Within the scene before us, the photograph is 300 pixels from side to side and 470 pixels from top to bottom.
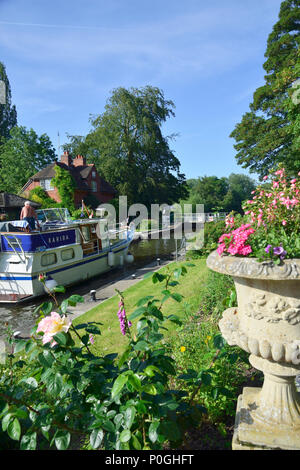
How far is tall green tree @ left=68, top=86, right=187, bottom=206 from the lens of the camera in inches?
1539

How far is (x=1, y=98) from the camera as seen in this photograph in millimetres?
2922

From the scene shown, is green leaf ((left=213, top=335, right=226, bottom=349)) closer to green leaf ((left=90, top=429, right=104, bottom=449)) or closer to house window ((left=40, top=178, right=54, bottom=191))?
green leaf ((left=90, top=429, right=104, bottom=449))

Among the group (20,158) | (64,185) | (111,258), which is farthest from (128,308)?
(20,158)

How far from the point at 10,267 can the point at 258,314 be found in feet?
41.6

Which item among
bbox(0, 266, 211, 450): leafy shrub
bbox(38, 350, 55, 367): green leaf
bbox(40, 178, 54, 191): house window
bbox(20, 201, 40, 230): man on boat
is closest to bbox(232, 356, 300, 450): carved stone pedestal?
bbox(0, 266, 211, 450): leafy shrub

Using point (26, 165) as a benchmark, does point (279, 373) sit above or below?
below

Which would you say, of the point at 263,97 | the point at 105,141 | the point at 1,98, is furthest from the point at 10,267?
the point at 105,141

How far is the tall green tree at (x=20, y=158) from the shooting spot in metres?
41.0

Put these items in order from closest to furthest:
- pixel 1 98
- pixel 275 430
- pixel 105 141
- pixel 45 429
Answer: pixel 45 429 < pixel 275 430 < pixel 1 98 < pixel 105 141

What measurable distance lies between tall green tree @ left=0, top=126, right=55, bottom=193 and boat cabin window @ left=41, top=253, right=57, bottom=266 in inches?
1210

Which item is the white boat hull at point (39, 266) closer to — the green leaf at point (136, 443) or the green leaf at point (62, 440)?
the green leaf at point (62, 440)

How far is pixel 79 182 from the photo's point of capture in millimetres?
37281

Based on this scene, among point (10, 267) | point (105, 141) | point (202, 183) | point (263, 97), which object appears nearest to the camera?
point (10, 267)
